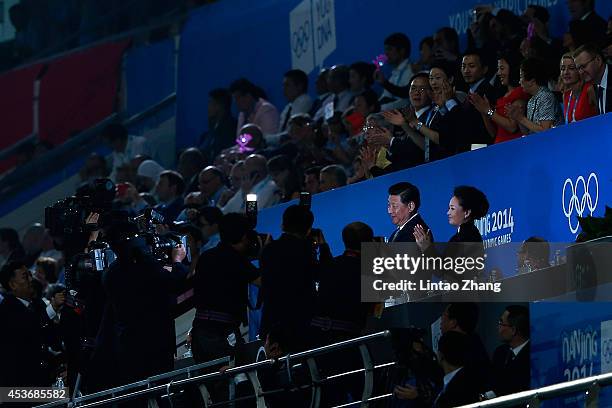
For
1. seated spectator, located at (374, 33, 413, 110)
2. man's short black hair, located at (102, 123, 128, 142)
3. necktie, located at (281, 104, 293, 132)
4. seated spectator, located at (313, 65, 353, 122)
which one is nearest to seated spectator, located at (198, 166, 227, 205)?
seated spectator, located at (313, 65, 353, 122)

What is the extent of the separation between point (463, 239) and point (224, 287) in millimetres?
1826

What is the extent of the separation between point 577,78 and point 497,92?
1931 mm

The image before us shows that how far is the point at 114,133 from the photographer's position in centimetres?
2025

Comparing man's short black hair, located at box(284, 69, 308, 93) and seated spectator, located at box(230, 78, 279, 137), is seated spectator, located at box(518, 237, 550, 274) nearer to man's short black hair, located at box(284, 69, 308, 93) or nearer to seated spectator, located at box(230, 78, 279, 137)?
man's short black hair, located at box(284, 69, 308, 93)

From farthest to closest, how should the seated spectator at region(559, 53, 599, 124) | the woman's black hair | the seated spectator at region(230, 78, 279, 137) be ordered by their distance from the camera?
1. the seated spectator at region(230, 78, 279, 137)
2. the seated spectator at region(559, 53, 599, 124)
3. the woman's black hair

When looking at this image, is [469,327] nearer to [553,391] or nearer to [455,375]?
[455,375]

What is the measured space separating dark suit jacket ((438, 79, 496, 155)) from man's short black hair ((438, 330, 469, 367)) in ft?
8.92

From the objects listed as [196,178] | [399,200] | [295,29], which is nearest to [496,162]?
[399,200]

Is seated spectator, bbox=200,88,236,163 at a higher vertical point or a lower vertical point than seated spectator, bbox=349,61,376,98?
higher

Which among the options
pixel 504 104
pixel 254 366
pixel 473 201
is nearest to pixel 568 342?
pixel 473 201

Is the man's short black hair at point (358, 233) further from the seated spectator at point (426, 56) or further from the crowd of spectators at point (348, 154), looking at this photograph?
the seated spectator at point (426, 56)

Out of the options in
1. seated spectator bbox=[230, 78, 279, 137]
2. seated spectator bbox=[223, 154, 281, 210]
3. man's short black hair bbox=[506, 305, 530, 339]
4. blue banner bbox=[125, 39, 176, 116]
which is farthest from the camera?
blue banner bbox=[125, 39, 176, 116]

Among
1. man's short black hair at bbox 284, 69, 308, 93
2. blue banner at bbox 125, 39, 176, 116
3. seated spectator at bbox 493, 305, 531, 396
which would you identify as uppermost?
blue banner at bbox 125, 39, 176, 116

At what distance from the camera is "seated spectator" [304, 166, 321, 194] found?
1391 centimetres
